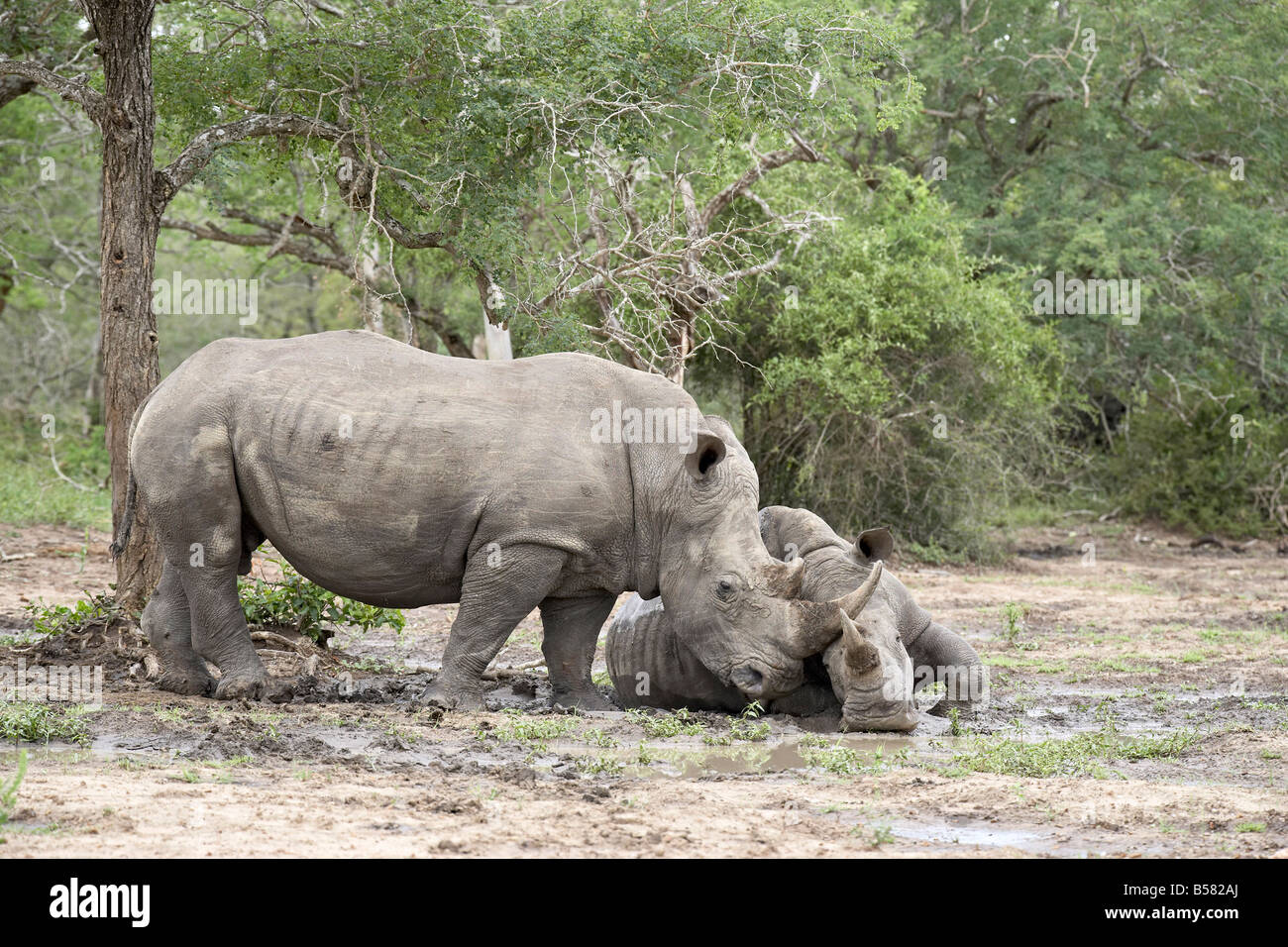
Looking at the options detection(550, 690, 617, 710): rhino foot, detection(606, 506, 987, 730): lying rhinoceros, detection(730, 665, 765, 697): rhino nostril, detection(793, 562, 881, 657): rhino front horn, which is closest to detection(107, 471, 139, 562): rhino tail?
detection(550, 690, 617, 710): rhino foot

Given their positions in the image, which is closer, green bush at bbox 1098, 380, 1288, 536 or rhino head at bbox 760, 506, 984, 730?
rhino head at bbox 760, 506, 984, 730

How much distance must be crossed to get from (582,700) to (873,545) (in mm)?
1898

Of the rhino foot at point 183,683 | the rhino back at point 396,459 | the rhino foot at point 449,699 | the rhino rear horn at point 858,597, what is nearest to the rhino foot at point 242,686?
the rhino foot at point 183,683

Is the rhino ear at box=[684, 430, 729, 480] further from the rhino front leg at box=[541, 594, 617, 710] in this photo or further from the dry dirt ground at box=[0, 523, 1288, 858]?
the dry dirt ground at box=[0, 523, 1288, 858]

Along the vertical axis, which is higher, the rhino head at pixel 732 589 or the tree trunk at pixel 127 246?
the tree trunk at pixel 127 246

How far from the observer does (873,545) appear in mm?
8297

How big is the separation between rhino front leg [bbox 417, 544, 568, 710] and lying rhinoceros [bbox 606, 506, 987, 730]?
33.2 inches

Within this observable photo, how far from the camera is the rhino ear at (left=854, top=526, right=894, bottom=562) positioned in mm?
8203

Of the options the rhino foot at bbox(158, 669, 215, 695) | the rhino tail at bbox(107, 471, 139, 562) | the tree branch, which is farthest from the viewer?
the tree branch

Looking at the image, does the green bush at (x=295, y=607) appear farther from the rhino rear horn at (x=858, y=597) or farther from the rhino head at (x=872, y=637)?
the rhino rear horn at (x=858, y=597)

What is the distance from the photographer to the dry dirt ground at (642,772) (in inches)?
191

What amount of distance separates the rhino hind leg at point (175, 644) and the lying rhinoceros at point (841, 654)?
2.37m

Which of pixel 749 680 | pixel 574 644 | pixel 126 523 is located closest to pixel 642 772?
pixel 749 680

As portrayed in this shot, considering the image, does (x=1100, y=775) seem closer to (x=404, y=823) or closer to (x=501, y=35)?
(x=404, y=823)
